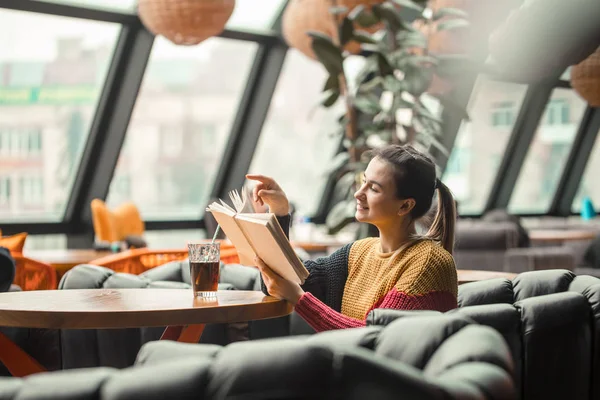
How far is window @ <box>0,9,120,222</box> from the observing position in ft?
22.9

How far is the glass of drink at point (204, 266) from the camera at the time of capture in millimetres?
2498

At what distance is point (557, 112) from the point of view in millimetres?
11922

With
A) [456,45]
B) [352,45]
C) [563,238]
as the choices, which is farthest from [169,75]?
[563,238]

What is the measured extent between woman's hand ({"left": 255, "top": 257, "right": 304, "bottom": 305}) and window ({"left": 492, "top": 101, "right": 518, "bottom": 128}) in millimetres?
9119

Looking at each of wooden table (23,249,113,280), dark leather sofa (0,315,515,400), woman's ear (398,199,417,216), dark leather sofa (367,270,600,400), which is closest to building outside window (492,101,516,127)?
wooden table (23,249,113,280)

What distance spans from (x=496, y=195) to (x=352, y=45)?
5849 mm

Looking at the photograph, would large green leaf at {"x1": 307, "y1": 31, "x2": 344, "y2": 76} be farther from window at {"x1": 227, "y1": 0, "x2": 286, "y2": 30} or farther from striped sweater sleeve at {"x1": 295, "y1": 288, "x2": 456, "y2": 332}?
striped sweater sleeve at {"x1": 295, "y1": 288, "x2": 456, "y2": 332}

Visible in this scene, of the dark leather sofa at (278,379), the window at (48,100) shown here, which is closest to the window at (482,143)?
the window at (48,100)

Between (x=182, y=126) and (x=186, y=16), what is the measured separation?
3.42 metres

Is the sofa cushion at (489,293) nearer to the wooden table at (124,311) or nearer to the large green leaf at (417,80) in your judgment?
the wooden table at (124,311)

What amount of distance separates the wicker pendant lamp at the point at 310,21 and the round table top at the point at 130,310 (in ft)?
11.9

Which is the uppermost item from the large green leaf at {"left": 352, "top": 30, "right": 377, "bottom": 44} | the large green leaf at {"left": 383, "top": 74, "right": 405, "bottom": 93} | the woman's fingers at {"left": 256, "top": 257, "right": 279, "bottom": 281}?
the large green leaf at {"left": 352, "top": 30, "right": 377, "bottom": 44}

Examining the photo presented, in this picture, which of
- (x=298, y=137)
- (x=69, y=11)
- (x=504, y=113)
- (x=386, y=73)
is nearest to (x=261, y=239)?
(x=386, y=73)

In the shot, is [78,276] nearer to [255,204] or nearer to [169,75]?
[255,204]
